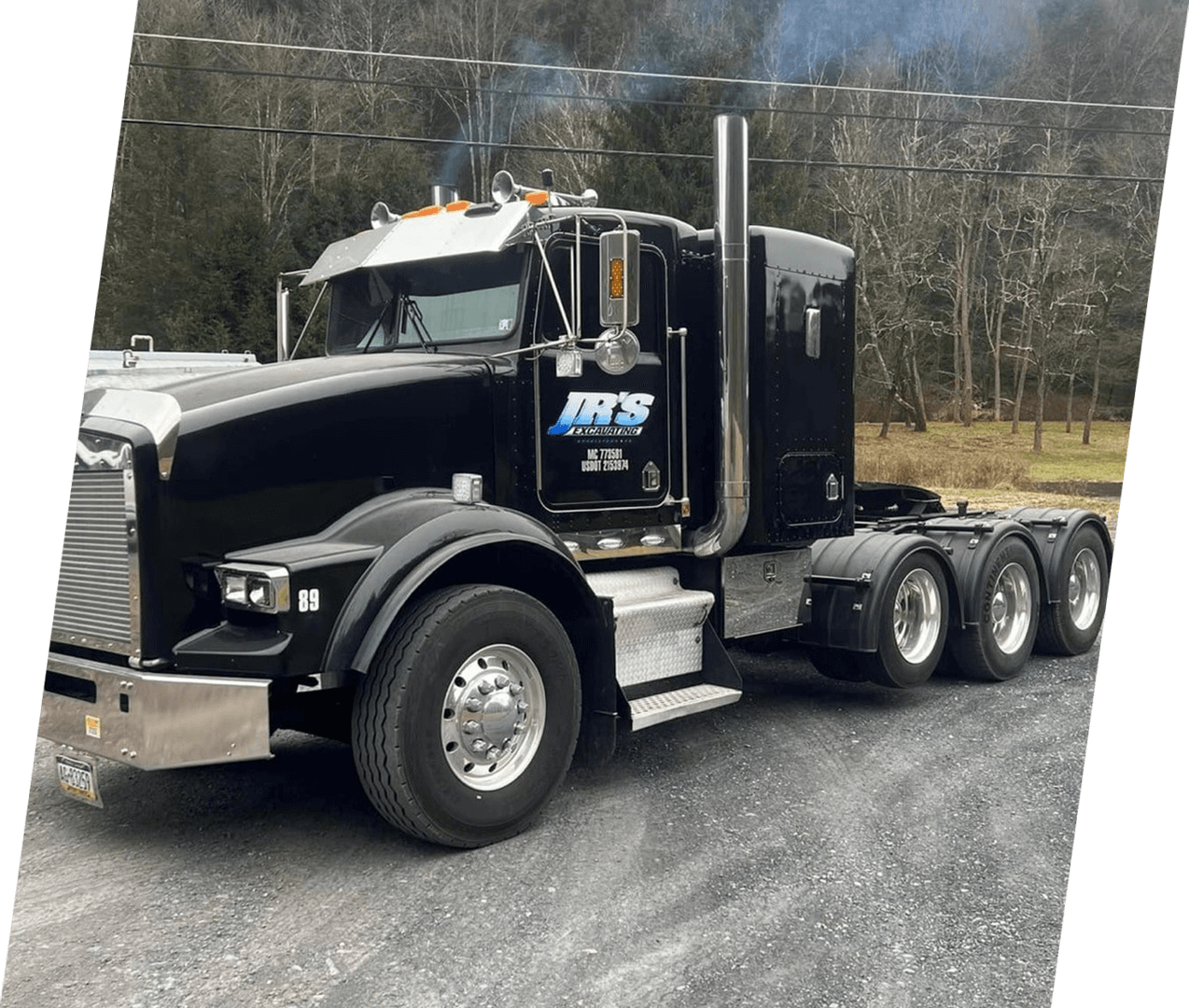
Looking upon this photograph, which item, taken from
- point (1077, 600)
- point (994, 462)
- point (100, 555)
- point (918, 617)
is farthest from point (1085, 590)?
point (994, 462)

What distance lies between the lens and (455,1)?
14.9 m

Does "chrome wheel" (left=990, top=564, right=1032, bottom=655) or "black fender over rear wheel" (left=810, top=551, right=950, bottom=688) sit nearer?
"black fender over rear wheel" (left=810, top=551, right=950, bottom=688)

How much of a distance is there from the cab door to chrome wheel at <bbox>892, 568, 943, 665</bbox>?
77.8 inches

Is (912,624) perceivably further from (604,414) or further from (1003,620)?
(604,414)

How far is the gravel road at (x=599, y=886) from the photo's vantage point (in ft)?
10.8

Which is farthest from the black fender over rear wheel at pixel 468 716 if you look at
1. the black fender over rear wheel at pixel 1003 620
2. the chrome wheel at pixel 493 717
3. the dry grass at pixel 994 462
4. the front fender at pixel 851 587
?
the dry grass at pixel 994 462

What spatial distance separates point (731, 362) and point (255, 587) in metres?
2.70

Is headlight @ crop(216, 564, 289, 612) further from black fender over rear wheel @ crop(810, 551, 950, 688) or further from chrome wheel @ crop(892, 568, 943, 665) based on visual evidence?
chrome wheel @ crop(892, 568, 943, 665)

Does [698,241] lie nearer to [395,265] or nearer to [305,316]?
[395,265]

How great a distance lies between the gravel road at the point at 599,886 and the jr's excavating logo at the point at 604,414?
1597mm

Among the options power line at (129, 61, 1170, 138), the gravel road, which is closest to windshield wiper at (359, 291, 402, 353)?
the gravel road

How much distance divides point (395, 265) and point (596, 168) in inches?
652

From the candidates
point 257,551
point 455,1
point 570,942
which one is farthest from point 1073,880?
point 455,1

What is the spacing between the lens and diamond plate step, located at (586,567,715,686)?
5.26 m
